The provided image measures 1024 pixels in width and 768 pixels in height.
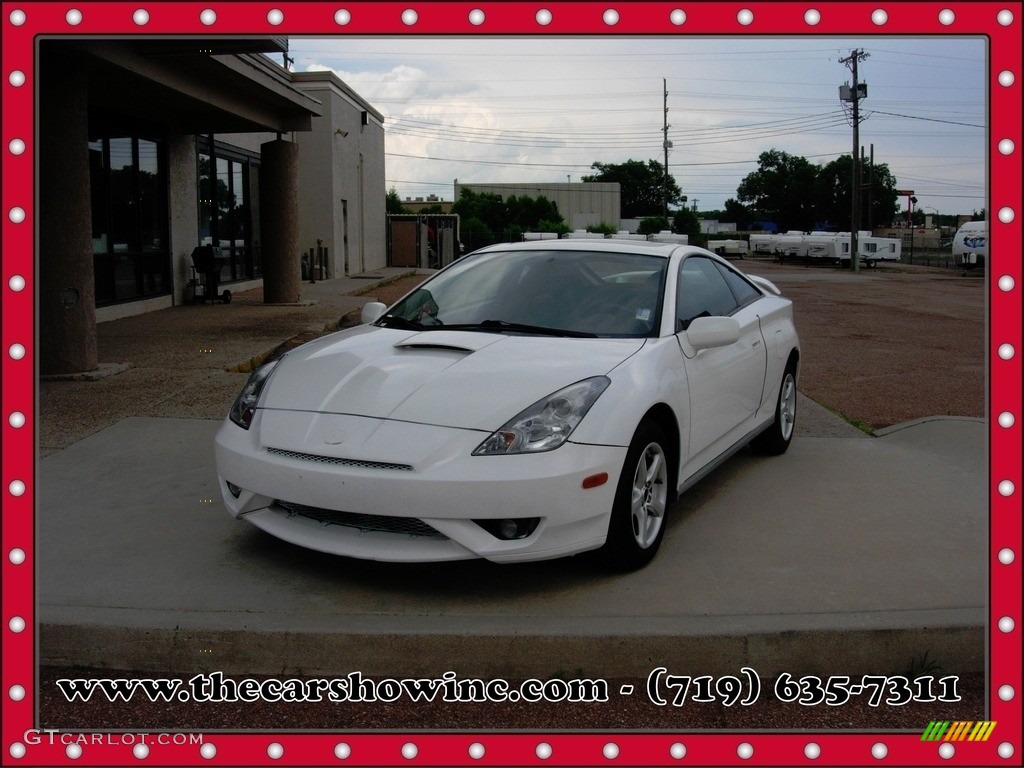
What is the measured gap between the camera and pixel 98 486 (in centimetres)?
548

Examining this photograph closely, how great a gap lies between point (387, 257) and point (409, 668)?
3629cm

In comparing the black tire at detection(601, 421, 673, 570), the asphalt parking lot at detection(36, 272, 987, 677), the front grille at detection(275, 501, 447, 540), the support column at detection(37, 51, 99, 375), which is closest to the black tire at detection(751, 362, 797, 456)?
the asphalt parking lot at detection(36, 272, 987, 677)

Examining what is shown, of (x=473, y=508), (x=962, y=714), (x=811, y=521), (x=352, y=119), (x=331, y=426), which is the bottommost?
(x=962, y=714)

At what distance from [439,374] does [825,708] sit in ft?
6.56

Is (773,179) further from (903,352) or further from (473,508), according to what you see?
(473,508)

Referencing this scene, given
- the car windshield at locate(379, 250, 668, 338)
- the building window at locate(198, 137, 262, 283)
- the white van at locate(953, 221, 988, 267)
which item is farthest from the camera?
the white van at locate(953, 221, 988, 267)

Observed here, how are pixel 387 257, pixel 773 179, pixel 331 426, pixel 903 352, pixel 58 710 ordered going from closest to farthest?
pixel 58 710 < pixel 331 426 < pixel 903 352 < pixel 387 257 < pixel 773 179

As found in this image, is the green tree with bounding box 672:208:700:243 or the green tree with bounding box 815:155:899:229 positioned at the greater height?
the green tree with bounding box 815:155:899:229

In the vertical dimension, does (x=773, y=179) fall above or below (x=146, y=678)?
above

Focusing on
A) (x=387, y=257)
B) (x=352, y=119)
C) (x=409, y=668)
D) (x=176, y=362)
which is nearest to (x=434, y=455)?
(x=409, y=668)

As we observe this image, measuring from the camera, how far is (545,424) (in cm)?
388

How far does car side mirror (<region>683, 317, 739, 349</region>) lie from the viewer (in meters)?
4.70

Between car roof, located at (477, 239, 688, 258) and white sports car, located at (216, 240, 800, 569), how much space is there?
0.17 feet

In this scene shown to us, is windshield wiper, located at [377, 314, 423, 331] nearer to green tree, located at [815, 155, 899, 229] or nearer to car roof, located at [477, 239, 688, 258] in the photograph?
car roof, located at [477, 239, 688, 258]
